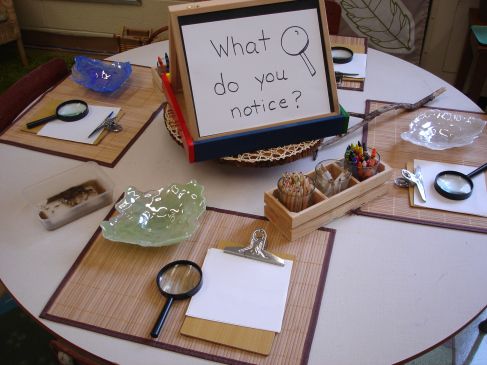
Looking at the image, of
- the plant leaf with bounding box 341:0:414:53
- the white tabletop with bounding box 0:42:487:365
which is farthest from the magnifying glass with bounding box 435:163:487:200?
the plant leaf with bounding box 341:0:414:53

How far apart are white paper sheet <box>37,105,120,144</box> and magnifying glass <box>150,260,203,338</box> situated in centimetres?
53

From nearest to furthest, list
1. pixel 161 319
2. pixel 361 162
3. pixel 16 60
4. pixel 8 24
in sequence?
pixel 161 319 < pixel 361 162 < pixel 8 24 < pixel 16 60

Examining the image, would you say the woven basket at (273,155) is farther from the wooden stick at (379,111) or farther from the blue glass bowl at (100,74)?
the blue glass bowl at (100,74)

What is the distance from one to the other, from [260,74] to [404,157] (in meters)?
0.45

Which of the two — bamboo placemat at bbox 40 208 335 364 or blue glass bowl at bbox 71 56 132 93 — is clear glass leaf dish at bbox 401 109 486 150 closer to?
bamboo placemat at bbox 40 208 335 364

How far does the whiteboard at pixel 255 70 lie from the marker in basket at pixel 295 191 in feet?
0.64

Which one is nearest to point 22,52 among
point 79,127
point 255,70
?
point 79,127

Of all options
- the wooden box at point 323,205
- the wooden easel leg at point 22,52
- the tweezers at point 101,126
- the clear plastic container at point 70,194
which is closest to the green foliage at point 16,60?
the wooden easel leg at point 22,52

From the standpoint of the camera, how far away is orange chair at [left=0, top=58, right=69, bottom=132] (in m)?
1.33

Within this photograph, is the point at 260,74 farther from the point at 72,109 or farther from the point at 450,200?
the point at 72,109

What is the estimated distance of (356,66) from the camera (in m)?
1.54

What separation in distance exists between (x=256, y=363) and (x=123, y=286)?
0.31 meters

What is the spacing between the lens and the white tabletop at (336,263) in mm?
773

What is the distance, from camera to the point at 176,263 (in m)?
0.90
